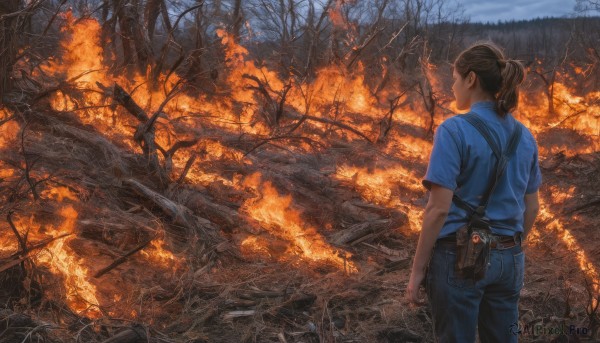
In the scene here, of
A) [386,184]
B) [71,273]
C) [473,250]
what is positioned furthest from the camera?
[386,184]

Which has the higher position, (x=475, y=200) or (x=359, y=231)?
(x=475, y=200)

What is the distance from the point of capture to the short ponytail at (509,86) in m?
2.41

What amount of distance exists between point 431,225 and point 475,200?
23 centimetres

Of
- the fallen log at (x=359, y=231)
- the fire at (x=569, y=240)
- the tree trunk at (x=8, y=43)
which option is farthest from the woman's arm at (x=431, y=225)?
the tree trunk at (x=8, y=43)

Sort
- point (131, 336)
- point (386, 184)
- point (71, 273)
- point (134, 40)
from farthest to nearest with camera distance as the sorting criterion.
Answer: point (134, 40)
point (386, 184)
point (71, 273)
point (131, 336)

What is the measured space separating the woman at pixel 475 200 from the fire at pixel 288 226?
3809mm

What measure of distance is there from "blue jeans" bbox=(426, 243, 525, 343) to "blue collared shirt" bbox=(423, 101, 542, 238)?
119mm

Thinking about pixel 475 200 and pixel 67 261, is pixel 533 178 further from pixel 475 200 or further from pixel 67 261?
pixel 67 261

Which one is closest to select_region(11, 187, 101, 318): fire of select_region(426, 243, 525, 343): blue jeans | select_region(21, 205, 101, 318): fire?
select_region(21, 205, 101, 318): fire

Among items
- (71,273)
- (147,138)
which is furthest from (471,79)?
(147,138)

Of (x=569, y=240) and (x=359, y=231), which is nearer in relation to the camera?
(x=359, y=231)

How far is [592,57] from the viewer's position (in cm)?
1588

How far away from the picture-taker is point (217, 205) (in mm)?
7332

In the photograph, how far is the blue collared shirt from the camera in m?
2.30
